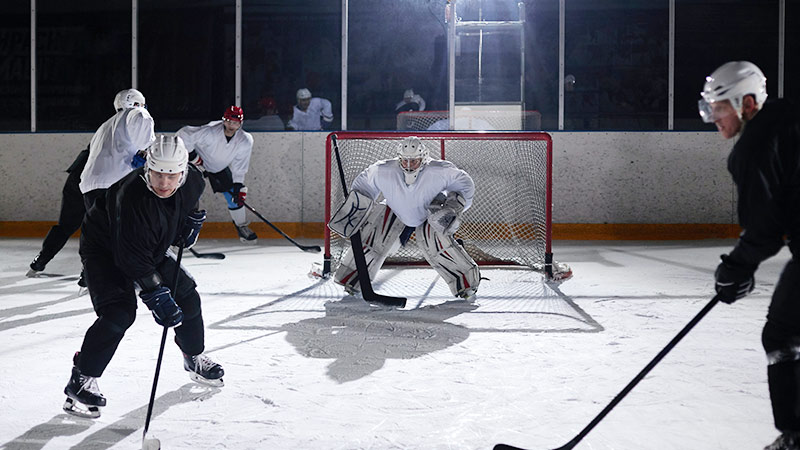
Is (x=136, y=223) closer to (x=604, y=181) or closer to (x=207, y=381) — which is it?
(x=207, y=381)

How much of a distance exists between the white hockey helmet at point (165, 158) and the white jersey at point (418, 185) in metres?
2.03

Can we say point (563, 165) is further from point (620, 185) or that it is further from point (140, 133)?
point (140, 133)

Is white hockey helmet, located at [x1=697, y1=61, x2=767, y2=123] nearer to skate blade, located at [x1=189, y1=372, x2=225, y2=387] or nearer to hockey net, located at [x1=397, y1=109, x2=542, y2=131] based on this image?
skate blade, located at [x1=189, y1=372, x2=225, y2=387]

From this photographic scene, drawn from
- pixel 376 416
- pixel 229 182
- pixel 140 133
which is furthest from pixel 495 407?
pixel 229 182

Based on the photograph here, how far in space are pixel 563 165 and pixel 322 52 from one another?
8.51ft

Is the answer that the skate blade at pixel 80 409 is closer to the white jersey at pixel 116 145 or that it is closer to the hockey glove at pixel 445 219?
the white jersey at pixel 116 145

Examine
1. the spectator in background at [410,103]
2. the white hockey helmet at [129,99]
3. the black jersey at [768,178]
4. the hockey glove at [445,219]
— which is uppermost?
the spectator in background at [410,103]

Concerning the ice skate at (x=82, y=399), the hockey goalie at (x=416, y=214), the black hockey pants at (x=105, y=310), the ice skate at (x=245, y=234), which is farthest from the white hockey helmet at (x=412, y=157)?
the ice skate at (x=245, y=234)

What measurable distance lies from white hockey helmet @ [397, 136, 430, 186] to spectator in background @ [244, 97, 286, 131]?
A: 4037 millimetres

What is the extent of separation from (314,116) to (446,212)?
163 inches

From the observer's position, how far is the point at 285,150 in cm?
779

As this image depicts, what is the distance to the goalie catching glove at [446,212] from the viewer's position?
164 inches

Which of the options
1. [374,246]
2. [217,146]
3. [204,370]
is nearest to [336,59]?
[217,146]

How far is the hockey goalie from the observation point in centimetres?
420
